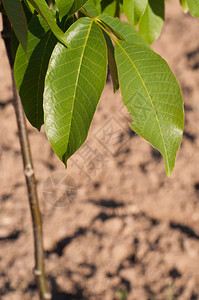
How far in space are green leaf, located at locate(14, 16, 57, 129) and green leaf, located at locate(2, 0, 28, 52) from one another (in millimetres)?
115

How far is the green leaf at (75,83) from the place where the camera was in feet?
2.08

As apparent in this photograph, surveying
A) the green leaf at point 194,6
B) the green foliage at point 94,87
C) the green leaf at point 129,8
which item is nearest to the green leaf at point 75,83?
the green foliage at point 94,87

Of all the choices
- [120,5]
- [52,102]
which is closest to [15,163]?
[120,5]

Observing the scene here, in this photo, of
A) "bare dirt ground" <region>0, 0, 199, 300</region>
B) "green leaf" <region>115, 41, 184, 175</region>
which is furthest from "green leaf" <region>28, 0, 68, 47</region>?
"bare dirt ground" <region>0, 0, 199, 300</region>

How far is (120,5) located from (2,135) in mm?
2100

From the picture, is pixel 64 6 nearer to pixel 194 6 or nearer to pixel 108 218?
pixel 194 6

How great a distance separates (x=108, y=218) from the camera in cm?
239

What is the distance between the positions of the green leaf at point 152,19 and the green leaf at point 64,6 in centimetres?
41

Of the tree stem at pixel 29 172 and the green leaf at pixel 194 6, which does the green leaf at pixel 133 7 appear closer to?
the green leaf at pixel 194 6

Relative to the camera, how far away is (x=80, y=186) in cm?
261

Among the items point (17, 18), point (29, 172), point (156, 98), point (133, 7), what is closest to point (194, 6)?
point (133, 7)

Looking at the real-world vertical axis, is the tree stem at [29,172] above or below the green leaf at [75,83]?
below

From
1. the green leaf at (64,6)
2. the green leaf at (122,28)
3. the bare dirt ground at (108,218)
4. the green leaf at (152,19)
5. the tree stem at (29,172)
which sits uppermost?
the green leaf at (64,6)

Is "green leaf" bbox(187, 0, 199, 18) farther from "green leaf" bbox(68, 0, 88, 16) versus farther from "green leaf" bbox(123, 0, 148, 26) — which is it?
"green leaf" bbox(68, 0, 88, 16)
